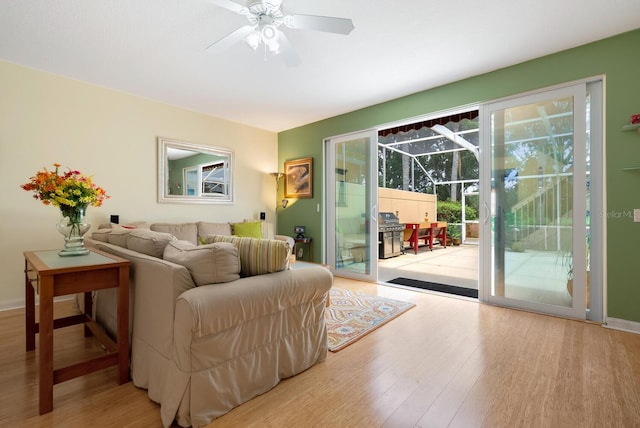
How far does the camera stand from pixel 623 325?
2.41 metres

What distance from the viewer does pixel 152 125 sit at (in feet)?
12.8

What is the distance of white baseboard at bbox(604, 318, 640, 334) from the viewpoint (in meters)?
2.36

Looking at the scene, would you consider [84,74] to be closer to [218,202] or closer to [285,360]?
[218,202]

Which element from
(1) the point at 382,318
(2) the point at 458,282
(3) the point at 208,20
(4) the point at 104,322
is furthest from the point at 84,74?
(2) the point at 458,282

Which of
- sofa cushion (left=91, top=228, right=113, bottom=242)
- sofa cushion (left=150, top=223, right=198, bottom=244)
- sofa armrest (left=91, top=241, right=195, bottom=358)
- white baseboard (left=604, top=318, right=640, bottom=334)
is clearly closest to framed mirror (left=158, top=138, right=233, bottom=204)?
sofa cushion (left=150, top=223, right=198, bottom=244)

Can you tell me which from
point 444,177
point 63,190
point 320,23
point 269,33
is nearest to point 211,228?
point 63,190

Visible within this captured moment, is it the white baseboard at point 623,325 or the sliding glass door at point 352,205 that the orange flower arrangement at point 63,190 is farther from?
the white baseboard at point 623,325

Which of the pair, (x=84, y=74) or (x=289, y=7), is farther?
(x=84, y=74)

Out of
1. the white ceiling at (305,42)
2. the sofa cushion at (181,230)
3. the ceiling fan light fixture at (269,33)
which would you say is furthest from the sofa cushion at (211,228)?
the ceiling fan light fixture at (269,33)

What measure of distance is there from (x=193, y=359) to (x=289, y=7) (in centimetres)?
241

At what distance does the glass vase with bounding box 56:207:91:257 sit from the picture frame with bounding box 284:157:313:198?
3298 millimetres

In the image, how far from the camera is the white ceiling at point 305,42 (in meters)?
2.17

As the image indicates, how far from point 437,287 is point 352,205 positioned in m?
1.66

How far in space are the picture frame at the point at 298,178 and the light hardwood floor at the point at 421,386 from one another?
2967mm
